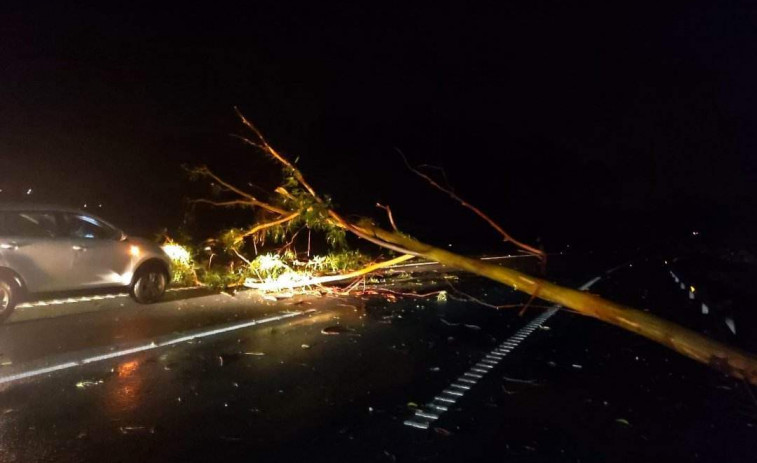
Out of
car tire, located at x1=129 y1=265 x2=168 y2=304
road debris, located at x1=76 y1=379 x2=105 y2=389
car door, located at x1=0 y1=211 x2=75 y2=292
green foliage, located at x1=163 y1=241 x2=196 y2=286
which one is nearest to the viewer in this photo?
road debris, located at x1=76 y1=379 x2=105 y2=389

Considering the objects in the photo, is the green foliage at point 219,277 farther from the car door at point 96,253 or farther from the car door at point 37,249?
the car door at point 37,249

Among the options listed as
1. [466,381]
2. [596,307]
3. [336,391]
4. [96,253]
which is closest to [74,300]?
[96,253]

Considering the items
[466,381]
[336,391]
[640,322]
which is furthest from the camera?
[466,381]

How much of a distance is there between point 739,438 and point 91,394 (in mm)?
6213

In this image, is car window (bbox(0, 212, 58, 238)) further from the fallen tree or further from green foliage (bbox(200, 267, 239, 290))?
the fallen tree

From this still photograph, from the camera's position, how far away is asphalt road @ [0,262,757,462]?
18.7 feet

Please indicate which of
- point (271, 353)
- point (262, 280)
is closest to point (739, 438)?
point (271, 353)

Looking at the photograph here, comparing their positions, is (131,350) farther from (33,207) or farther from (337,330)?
(337,330)

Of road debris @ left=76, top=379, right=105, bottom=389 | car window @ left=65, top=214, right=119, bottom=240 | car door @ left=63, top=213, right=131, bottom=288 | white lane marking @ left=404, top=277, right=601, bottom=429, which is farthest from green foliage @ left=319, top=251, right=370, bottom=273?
road debris @ left=76, top=379, right=105, bottom=389

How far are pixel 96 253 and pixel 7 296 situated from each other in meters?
1.62

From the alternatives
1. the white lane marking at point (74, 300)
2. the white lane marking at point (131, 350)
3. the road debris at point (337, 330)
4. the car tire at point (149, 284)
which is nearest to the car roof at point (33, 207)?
the white lane marking at point (74, 300)

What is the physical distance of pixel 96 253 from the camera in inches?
444

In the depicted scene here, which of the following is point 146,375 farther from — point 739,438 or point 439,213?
point 439,213

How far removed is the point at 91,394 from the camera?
271 inches
